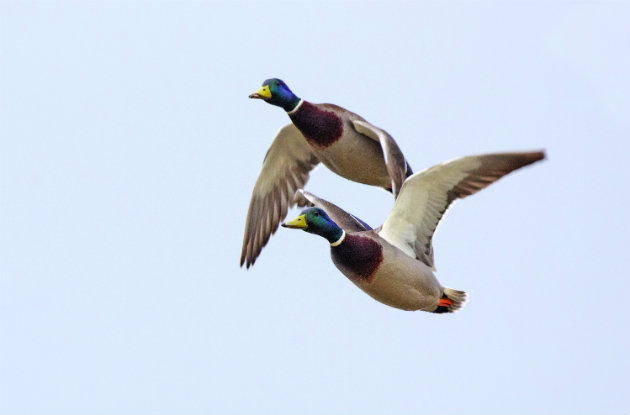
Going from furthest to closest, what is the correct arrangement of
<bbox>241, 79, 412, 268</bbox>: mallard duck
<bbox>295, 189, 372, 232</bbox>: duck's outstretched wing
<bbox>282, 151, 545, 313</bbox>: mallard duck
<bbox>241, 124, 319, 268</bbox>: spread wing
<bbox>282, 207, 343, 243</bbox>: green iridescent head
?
<bbox>241, 124, 319, 268</bbox>: spread wing < <bbox>241, 79, 412, 268</bbox>: mallard duck < <bbox>295, 189, 372, 232</bbox>: duck's outstretched wing < <bbox>282, 207, 343, 243</bbox>: green iridescent head < <bbox>282, 151, 545, 313</bbox>: mallard duck

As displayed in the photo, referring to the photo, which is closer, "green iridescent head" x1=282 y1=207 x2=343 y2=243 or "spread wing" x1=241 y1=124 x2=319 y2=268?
"green iridescent head" x1=282 y1=207 x2=343 y2=243

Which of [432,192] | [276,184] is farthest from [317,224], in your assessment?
[276,184]

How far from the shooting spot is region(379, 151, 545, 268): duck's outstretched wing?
9211 millimetres

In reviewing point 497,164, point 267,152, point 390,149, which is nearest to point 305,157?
point 267,152

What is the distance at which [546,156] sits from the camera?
341 inches

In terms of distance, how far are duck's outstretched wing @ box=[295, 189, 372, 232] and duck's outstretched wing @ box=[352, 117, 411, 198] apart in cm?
51

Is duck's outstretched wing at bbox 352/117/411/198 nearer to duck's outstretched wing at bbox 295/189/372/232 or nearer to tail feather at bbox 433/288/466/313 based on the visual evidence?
duck's outstretched wing at bbox 295/189/372/232

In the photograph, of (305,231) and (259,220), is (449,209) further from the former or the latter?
(259,220)

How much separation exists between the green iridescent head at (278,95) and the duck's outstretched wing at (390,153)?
57cm

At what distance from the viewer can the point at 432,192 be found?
9664 mm

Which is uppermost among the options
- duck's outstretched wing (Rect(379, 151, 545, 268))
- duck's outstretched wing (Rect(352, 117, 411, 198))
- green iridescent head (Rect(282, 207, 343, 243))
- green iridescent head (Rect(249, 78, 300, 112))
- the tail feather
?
green iridescent head (Rect(249, 78, 300, 112))

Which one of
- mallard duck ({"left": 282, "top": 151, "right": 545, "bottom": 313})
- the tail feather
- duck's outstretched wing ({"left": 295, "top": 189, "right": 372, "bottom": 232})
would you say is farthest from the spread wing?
the tail feather

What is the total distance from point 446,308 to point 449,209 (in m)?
1.04

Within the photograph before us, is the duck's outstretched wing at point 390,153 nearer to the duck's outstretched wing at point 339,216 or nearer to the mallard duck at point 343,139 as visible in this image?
the mallard duck at point 343,139
